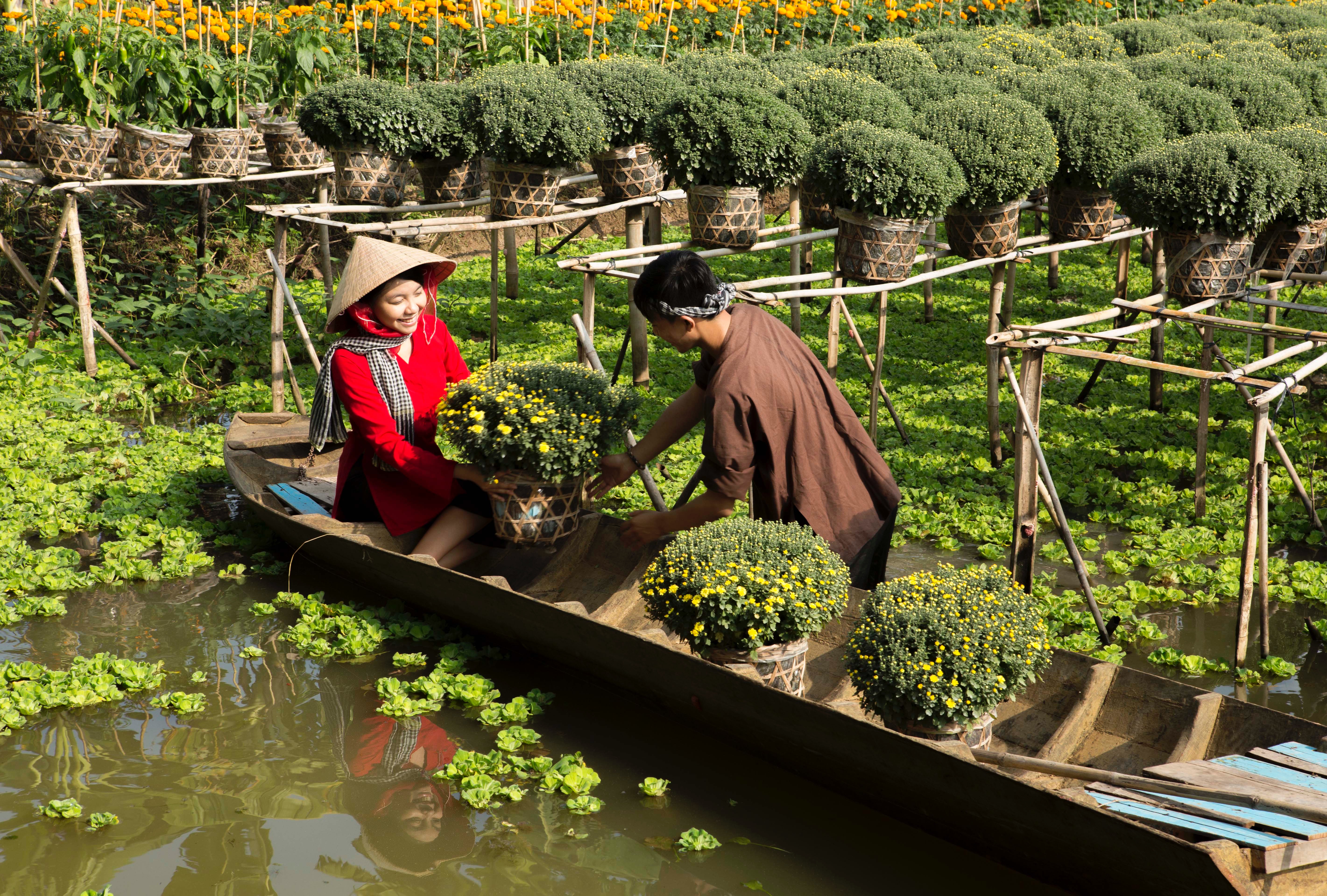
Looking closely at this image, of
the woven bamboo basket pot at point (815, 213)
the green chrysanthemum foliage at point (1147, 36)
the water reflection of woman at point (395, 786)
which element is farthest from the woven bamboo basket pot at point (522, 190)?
the green chrysanthemum foliage at point (1147, 36)

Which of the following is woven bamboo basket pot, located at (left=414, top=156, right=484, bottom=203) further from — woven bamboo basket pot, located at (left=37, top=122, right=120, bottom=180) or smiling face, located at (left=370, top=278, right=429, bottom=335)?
smiling face, located at (left=370, top=278, right=429, bottom=335)

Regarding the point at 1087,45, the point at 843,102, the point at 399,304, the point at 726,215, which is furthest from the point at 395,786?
the point at 1087,45

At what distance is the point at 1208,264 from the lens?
605 cm

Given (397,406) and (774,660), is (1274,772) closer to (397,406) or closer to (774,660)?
(774,660)

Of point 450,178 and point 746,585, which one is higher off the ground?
point 450,178

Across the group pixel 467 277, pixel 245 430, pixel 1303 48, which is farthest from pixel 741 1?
pixel 245 430

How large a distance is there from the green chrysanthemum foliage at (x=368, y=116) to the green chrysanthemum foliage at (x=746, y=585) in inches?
171

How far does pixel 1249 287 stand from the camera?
636 centimetres

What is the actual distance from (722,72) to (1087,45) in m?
5.30

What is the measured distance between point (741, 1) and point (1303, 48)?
5601 millimetres

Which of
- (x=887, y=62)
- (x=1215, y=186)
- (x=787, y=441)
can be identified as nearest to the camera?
(x=787, y=441)

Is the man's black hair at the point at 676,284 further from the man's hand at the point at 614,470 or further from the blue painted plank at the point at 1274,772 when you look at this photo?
the blue painted plank at the point at 1274,772

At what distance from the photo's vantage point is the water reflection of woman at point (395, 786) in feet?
12.9

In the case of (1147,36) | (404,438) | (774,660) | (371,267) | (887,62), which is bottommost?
(774,660)
